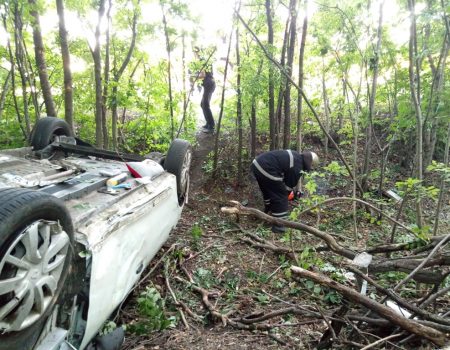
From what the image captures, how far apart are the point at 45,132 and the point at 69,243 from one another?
9.50ft

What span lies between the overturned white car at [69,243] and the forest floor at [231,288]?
22.5 inches

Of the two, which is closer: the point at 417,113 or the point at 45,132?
the point at 417,113

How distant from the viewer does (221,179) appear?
25.6 ft

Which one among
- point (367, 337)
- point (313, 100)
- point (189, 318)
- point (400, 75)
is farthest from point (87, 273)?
point (313, 100)

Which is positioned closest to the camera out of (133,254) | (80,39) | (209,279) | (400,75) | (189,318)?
(133,254)

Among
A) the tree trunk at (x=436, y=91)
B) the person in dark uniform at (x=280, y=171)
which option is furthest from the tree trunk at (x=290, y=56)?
the tree trunk at (x=436, y=91)

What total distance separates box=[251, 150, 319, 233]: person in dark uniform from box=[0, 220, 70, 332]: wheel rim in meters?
4.49

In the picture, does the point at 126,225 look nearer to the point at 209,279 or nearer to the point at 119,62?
the point at 209,279

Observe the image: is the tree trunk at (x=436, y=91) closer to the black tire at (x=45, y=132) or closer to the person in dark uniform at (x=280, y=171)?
the person in dark uniform at (x=280, y=171)

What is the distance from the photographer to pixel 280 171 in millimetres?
6262

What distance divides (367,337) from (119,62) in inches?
291

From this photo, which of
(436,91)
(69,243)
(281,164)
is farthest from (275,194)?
(69,243)

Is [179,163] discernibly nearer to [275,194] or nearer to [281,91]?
[275,194]

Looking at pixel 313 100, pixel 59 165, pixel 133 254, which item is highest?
pixel 313 100
